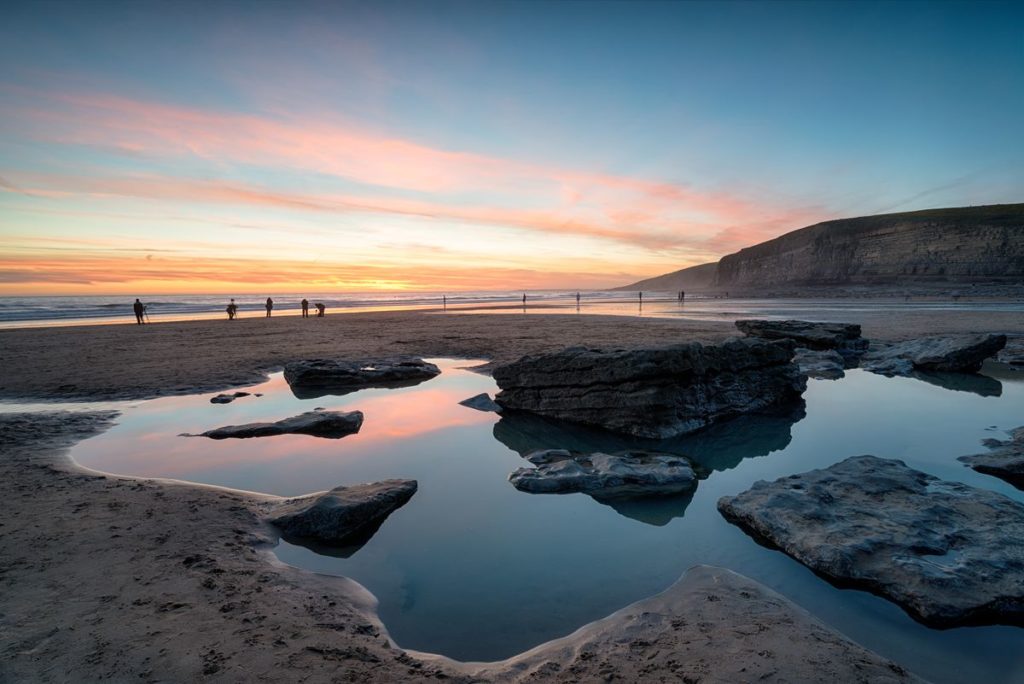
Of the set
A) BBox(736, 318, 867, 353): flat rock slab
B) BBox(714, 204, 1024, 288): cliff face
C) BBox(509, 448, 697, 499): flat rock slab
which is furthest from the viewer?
BBox(714, 204, 1024, 288): cliff face

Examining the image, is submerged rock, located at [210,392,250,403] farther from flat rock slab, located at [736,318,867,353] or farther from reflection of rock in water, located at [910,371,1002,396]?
reflection of rock in water, located at [910,371,1002,396]

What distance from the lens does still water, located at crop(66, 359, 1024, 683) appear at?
390cm

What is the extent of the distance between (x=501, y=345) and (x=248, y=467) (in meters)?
13.8

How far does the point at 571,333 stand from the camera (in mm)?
23922

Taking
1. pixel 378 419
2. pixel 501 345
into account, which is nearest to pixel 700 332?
pixel 501 345

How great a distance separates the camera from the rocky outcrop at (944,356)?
1455cm

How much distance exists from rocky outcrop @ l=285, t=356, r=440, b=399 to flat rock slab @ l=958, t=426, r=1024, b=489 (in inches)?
485

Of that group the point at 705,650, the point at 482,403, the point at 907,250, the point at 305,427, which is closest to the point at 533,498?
the point at 705,650

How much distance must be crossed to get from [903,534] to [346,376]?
42.1ft

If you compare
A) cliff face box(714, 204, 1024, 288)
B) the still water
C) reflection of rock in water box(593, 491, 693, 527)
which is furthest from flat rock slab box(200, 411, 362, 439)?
cliff face box(714, 204, 1024, 288)

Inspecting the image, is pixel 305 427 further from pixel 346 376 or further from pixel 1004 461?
pixel 1004 461

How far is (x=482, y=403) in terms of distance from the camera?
11.5 m

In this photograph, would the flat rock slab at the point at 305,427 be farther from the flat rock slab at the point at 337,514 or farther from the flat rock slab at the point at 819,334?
the flat rock slab at the point at 819,334

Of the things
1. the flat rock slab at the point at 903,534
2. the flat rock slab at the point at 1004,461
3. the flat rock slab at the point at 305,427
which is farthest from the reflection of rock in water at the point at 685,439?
the flat rock slab at the point at 305,427
